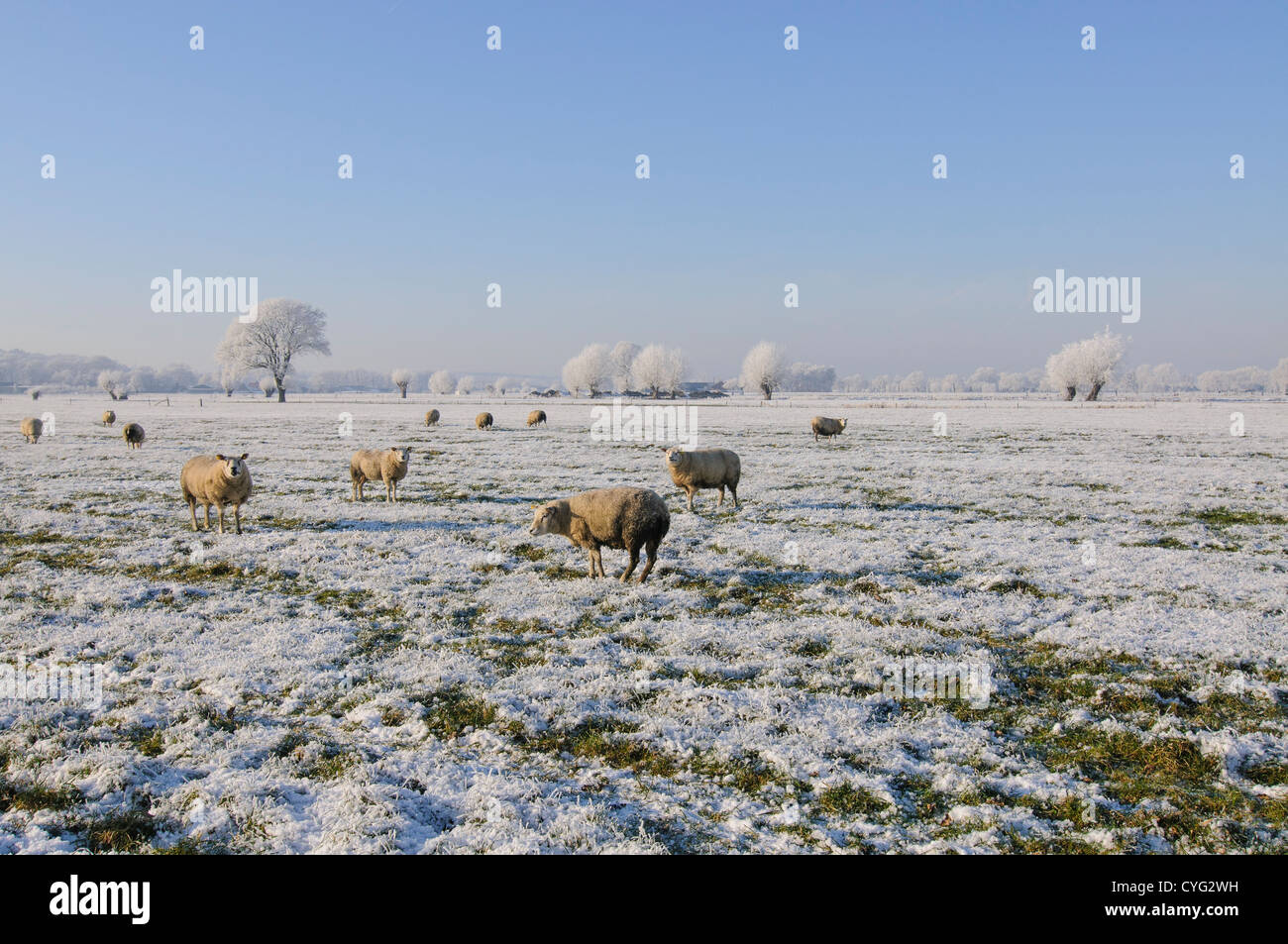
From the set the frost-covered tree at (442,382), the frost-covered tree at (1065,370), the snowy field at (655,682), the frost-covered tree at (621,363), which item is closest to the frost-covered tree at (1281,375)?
the frost-covered tree at (1065,370)

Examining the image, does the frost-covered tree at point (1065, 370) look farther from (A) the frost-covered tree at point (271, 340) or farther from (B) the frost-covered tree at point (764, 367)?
(A) the frost-covered tree at point (271, 340)

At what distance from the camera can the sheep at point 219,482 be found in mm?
13195

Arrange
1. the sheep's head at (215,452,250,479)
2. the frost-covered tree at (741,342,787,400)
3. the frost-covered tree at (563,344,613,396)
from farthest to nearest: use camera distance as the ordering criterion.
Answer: the frost-covered tree at (563,344,613,396) → the frost-covered tree at (741,342,787,400) → the sheep's head at (215,452,250,479)

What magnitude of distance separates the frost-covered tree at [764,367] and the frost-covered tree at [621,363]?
32567mm

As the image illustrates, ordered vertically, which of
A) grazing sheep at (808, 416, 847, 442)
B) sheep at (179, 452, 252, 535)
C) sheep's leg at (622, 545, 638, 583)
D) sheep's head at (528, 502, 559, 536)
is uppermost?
grazing sheep at (808, 416, 847, 442)

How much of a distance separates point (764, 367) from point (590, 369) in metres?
39.1

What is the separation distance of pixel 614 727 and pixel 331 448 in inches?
1083

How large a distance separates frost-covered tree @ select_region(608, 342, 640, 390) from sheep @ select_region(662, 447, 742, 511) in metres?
121

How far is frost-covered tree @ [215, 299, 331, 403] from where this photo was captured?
84938 mm

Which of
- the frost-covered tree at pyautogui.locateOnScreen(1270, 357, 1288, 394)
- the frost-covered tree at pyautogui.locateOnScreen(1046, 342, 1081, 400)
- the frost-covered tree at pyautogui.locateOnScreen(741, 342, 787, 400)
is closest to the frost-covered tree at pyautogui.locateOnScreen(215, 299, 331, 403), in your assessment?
the frost-covered tree at pyautogui.locateOnScreen(741, 342, 787, 400)

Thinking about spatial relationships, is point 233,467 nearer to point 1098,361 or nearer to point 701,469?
point 701,469

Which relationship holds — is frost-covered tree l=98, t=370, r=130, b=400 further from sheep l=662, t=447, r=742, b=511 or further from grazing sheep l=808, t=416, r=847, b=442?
sheep l=662, t=447, r=742, b=511
